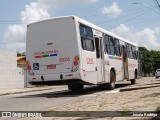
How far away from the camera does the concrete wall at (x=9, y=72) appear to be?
3738 cm

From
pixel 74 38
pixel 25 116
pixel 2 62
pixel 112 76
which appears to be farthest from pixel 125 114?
pixel 2 62

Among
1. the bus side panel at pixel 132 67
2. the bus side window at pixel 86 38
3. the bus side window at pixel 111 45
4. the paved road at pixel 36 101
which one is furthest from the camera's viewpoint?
the bus side panel at pixel 132 67

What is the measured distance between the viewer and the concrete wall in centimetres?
3738

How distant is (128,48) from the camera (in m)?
27.8

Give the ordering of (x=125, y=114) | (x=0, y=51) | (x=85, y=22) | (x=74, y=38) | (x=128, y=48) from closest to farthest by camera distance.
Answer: (x=125, y=114)
(x=74, y=38)
(x=85, y=22)
(x=128, y=48)
(x=0, y=51)

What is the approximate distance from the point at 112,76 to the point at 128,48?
20.6 ft

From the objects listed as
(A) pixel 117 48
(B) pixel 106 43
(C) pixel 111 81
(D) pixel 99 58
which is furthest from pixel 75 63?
(A) pixel 117 48

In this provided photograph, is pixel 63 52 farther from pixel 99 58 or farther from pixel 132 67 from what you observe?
pixel 132 67

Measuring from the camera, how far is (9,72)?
3853 centimetres

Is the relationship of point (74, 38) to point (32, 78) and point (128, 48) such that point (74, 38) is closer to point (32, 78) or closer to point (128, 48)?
point (32, 78)

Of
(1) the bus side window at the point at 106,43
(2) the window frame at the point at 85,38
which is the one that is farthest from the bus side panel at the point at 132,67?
Answer: (2) the window frame at the point at 85,38

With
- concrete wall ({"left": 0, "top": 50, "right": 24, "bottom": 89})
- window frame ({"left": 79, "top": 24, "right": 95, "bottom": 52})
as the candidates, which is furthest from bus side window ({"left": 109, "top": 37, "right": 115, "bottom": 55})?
concrete wall ({"left": 0, "top": 50, "right": 24, "bottom": 89})

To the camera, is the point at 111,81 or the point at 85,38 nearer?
the point at 85,38

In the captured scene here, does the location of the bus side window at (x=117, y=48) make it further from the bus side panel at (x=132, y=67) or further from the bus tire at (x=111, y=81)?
the bus side panel at (x=132, y=67)
